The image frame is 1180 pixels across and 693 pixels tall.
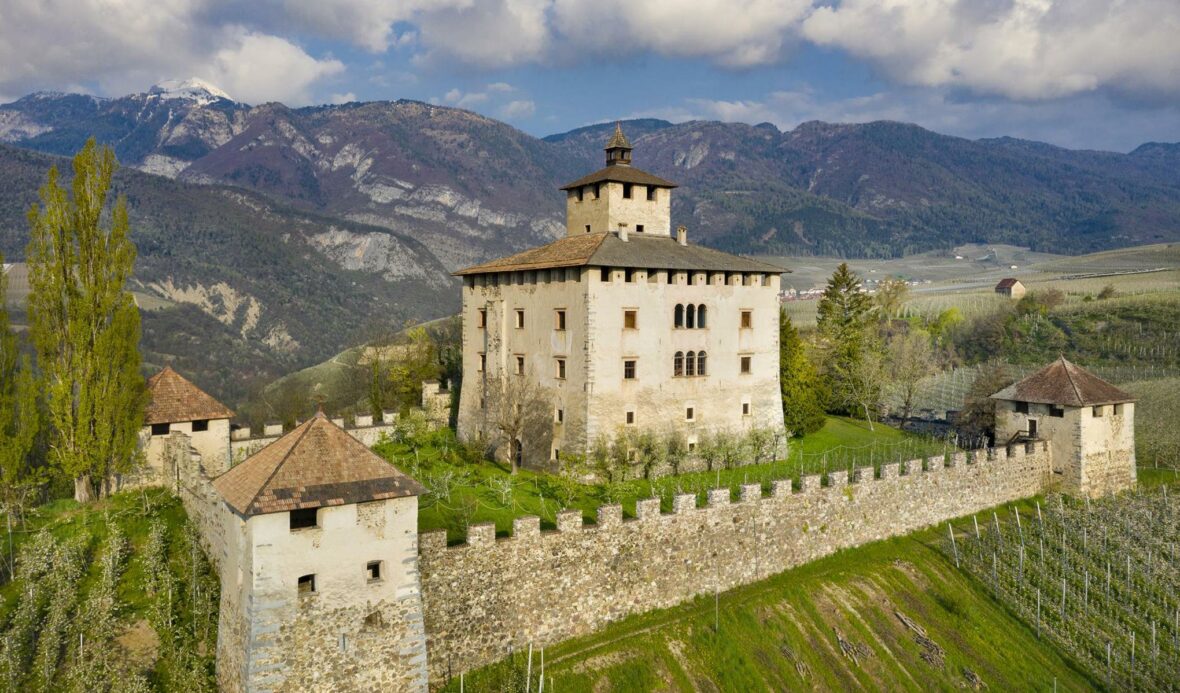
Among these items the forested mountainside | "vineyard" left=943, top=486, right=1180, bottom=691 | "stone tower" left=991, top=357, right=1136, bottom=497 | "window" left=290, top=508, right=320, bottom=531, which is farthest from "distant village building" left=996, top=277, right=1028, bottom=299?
"window" left=290, top=508, right=320, bottom=531

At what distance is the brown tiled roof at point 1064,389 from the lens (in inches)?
1462

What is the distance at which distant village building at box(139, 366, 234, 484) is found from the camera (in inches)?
1204

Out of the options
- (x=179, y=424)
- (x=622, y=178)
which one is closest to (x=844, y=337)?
(x=622, y=178)

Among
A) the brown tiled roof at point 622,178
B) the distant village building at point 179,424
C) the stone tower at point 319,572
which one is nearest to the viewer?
the stone tower at point 319,572

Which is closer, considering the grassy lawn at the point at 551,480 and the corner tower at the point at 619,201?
the grassy lawn at the point at 551,480

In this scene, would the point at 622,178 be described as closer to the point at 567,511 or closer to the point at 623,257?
the point at 623,257

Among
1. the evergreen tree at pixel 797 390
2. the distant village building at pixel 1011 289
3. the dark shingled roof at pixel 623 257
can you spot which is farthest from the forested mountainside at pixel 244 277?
the distant village building at pixel 1011 289

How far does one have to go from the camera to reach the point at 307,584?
58.9 ft

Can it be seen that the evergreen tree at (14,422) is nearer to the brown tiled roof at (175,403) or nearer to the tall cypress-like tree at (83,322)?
the tall cypress-like tree at (83,322)

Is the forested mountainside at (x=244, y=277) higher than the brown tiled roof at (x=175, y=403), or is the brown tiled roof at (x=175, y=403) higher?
the forested mountainside at (x=244, y=277)

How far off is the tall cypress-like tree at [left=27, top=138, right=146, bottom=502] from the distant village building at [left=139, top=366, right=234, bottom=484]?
197cm

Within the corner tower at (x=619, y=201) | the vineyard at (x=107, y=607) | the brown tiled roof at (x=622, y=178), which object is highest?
the brown tiled roof at (x=622, y=178)

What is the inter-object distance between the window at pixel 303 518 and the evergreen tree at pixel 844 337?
131ft

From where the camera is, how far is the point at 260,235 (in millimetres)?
169250
